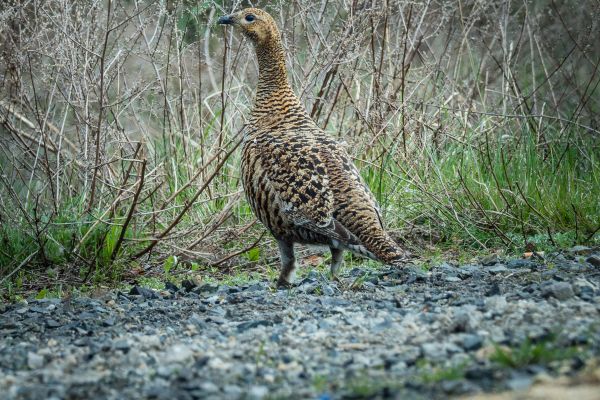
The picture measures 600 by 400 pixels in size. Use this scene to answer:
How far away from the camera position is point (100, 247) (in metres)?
7.69

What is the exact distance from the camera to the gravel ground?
3838mm

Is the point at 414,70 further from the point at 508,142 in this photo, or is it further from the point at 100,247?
the point at 100,247

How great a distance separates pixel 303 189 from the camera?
673 cm

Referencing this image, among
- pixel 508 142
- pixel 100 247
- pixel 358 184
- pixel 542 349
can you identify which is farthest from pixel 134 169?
pixel 542 349

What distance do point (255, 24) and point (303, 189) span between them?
175cm

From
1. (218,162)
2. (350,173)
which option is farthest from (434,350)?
(218,162)

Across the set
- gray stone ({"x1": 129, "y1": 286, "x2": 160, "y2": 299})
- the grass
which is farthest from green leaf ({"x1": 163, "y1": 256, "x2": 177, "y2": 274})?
the grass

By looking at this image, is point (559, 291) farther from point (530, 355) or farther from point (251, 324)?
point (251, 324)

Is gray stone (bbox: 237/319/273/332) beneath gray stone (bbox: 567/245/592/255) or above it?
above

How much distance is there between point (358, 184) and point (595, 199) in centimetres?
226

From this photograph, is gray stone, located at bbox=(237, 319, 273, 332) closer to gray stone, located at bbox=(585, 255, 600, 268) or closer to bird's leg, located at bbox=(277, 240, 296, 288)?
bird's leg, located at bbox=(277, 240, 296, 288)

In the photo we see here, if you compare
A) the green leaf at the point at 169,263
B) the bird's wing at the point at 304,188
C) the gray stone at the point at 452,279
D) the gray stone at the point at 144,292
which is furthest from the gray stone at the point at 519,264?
the green leaf at the point at 169,263

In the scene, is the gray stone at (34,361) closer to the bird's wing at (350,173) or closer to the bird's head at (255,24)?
Result: the bird's wing at (350,173)

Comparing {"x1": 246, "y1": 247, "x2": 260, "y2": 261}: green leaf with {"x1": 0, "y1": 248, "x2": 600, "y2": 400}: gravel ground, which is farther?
{"x1": 246, "y1": 247, "x2": 260, "y2": 261}: green leaf
